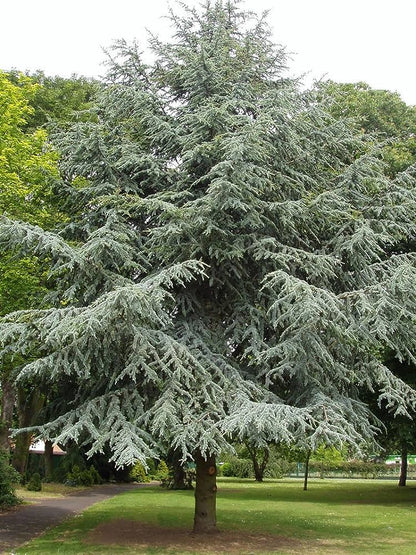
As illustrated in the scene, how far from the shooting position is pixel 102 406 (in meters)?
10.4

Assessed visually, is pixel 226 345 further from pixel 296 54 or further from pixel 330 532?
pixel 296 54

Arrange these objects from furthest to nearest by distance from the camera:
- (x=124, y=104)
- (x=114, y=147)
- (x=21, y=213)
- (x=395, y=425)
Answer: (x=395, y=425)
(x=21, y=213)
(x=124, y=104)
(x=114, y=147)

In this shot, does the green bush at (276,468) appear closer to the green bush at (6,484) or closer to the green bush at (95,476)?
the green bush at (95,476)

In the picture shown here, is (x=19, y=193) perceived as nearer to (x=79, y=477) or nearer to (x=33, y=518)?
(x=33, y=518)

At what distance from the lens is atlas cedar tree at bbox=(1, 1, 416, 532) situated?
32.9 ft

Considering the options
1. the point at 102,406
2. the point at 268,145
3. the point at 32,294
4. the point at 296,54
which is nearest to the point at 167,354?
the point at 102,406

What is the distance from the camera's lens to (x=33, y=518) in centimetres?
1619

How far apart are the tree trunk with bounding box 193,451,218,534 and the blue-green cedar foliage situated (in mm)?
2003

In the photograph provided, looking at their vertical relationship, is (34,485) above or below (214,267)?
below

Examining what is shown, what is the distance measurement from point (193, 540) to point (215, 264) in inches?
228

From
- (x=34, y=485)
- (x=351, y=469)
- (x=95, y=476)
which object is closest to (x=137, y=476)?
(x=95, y=476)

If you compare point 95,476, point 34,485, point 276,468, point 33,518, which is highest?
point 33,518

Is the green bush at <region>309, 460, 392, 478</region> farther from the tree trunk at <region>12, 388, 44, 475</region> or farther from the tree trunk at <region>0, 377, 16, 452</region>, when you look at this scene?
the tree trunk at <region>0, 377, 16, 452</region>

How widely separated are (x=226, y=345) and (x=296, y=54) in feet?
24.3
